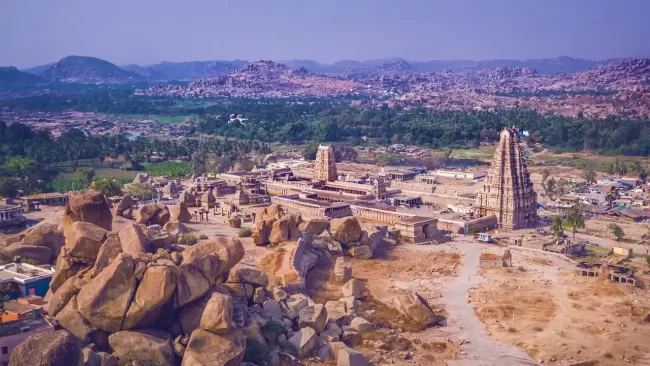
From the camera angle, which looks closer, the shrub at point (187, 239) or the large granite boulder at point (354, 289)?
the large granite boulder at point (354, 289)

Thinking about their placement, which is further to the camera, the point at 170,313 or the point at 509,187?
the point at 509,187

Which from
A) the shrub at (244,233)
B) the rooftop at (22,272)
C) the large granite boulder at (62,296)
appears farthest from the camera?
the shrub at (244,233)

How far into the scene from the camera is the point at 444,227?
55.5 m

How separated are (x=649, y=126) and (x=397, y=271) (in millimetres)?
89153

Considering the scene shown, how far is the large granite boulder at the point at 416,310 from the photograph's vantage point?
106 ft

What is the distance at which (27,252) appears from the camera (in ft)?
119

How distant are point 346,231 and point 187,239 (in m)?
10.1

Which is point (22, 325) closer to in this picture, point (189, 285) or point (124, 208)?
point (189, 285)

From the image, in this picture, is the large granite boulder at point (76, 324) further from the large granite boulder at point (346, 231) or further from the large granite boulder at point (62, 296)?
the large granite boulder at point (346, 231)

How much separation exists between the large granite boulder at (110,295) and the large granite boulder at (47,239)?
14.0 m

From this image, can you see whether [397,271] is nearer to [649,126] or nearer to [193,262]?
[193,262]

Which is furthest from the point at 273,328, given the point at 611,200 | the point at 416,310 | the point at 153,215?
the point at 611,200

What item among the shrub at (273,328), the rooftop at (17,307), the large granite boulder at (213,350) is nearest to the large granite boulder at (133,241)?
the rooftop at (17,307)

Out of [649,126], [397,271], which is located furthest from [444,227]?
[649,126]
